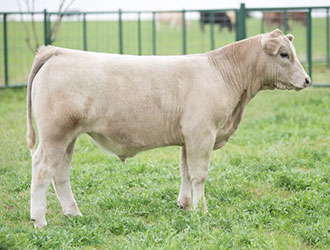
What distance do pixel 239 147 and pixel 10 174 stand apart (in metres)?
3.32

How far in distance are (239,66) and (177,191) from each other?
62.4 inches

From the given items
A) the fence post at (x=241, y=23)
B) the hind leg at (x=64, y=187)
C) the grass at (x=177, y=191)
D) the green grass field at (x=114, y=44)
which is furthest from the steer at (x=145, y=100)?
the green grass field at (x=114, y=44)

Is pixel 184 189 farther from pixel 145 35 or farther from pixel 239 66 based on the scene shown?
pixel 145 35

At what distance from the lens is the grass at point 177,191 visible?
4582 millimetres

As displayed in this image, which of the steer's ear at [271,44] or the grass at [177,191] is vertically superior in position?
the steer's ear at [271,44]

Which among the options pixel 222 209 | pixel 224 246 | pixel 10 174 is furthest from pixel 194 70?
pixel 10 174

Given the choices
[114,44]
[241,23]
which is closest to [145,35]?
[114,44]

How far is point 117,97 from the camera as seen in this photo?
16.3 ft

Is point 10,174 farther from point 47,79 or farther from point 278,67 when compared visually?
point 278,67

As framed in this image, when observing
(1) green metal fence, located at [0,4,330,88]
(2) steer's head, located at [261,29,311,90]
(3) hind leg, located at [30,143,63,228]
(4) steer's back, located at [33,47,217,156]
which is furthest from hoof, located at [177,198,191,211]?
(1) green metal fence, located at [0,4,330,88]

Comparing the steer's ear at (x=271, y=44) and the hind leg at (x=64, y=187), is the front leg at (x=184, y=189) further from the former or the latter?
the steer's ear at (x=271, y=44)

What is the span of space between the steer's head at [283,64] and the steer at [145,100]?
10 millimetres

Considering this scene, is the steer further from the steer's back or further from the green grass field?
the green grass field

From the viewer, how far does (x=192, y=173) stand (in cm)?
527
